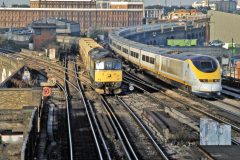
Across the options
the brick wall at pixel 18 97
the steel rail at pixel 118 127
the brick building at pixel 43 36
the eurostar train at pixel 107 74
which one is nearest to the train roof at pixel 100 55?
the eurostar train at pixel 107 74

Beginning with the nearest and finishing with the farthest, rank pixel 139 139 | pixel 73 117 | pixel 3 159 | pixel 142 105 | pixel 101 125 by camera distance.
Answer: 1. pixel 3 159
2. pixel 139 139
3. pixel 101 125
4. pixel 73 117
5. pixel 142 105

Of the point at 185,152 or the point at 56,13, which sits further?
the point at 56,13

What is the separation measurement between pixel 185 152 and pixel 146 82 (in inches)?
821

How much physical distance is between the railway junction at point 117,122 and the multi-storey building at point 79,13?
446 feet

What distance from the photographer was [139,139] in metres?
19.5

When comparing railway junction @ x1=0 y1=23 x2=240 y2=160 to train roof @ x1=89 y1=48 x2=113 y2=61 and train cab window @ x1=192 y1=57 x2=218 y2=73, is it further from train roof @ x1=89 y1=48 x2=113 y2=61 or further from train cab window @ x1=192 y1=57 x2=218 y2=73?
train cab window @ x1=192 y1=57 x2=218 y2=73

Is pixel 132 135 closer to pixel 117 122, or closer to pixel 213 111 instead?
pixel 117 122

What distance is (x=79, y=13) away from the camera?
178375mm

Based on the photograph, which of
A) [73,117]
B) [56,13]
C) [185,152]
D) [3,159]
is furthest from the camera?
[56,13]

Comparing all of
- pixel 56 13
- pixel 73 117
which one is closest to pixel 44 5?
pixel 56 13

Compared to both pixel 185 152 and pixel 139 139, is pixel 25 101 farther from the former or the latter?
pixel 185 152

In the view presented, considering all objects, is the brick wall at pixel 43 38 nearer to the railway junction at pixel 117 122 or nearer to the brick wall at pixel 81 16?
the railway junction at pixel 117 122

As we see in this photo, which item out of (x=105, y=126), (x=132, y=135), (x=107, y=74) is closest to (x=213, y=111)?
(x=105, y=126)

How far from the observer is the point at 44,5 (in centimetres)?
18100
